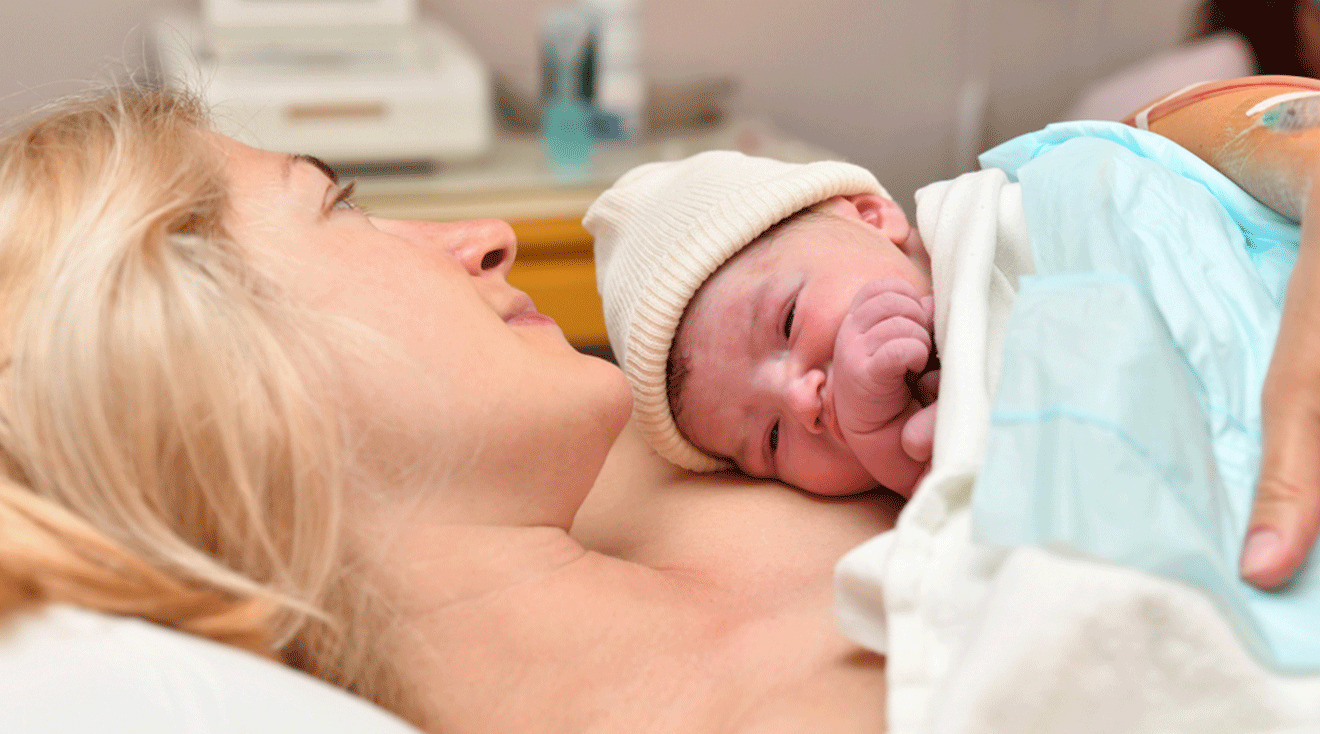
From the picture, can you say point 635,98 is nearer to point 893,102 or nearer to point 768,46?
point 768,46

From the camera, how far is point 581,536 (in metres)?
1.02

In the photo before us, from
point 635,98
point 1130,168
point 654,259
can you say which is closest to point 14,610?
point 654,259

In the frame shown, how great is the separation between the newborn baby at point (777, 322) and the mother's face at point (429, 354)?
21 cm

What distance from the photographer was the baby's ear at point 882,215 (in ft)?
3.54

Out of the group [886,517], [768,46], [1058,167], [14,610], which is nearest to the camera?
[14,610]

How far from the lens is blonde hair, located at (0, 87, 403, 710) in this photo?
58 cm

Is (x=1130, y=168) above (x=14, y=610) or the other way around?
above

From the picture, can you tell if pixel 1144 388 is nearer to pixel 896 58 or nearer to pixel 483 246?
pixel 483 246

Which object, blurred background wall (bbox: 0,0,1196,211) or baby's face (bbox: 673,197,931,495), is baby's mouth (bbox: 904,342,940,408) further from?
blurred background wall (bbox: 0,0,1196,211)

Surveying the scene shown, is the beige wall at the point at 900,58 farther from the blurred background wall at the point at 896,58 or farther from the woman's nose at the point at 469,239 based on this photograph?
the woman's nose at the point at 469,239

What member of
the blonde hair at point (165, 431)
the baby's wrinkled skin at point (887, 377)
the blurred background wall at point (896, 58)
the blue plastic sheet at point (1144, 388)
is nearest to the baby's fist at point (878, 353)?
the baby's wrinkled skin at point (887, 377)

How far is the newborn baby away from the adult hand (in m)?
0.29

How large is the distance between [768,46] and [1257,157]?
198cm

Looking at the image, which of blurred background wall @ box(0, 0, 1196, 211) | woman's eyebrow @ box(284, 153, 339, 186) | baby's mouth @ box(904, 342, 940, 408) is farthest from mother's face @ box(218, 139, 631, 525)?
blurred background wall @ box(0, 0, 1196, 211)
